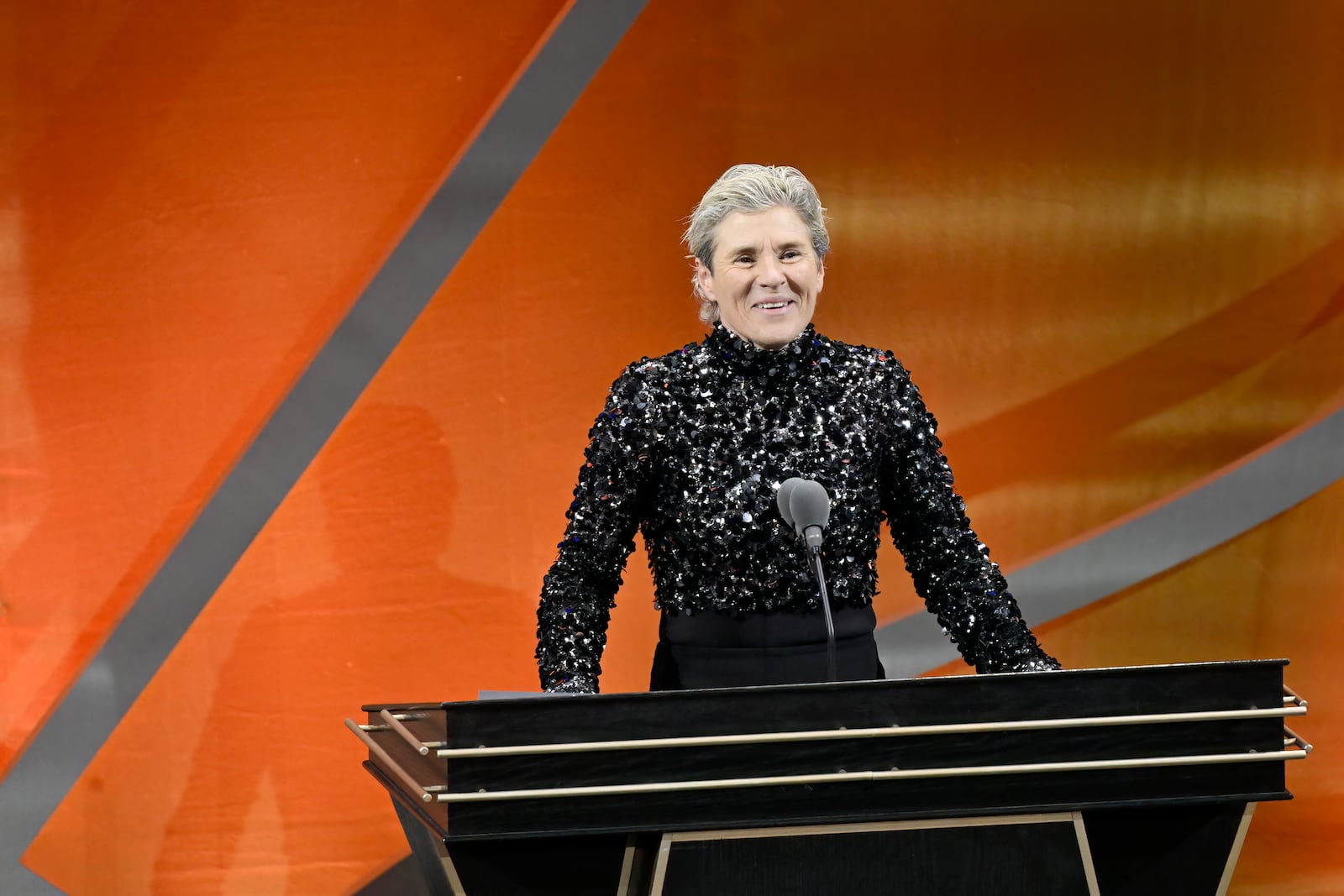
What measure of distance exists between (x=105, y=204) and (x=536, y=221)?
85 cm

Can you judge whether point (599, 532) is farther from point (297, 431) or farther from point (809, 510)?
point (297, 431)

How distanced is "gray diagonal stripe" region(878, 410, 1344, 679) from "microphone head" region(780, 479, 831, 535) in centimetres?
164

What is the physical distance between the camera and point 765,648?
1.90 m

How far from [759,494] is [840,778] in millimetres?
604

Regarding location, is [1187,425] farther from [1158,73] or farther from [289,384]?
[289,384]

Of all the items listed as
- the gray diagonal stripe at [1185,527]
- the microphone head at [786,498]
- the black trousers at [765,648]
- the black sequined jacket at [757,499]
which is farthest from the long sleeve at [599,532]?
the gray diagonal stripe at [1185,527]

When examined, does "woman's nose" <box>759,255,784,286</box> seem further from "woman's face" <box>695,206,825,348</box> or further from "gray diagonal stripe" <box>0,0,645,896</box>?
"gray diagonal stripe" <box>0,0,645,896</box>

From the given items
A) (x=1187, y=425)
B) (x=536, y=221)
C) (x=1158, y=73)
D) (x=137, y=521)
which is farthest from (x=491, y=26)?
(x=1187, y=425)

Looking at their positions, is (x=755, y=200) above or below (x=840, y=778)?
above

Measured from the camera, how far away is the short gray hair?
197 centimetres

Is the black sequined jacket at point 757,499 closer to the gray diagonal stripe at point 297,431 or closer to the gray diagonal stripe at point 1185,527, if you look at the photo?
the gray diagonal stripe at point 297,431

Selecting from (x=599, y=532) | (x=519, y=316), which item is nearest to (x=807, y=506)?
(x=599, y=532)

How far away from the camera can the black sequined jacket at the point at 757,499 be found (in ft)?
6.26

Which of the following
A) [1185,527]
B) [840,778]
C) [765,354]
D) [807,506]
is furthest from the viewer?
[1185,527]
